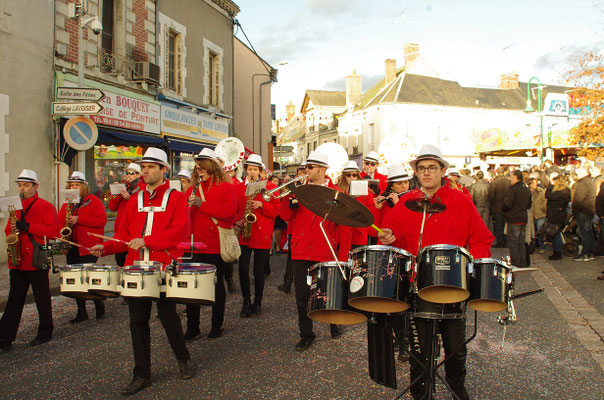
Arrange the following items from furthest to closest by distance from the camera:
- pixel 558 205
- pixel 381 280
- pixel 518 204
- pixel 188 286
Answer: pixel 558 205
pixel 518 204
pixel 188 286
pixel 381 280

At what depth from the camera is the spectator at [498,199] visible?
14.4 metres

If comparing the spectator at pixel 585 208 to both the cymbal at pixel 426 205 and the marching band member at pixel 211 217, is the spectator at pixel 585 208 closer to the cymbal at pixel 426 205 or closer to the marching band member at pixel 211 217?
the marching band member at pixel 211 217

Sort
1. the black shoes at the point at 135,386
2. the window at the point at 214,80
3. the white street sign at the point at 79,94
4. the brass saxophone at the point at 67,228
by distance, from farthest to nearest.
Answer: the window at the point at 214,80, the white street sign at the point at 79,94, the brass saxophone at the point at 67,228, the black shoes at the point at 135,386

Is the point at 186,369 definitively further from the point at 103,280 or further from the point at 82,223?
the point at 82,223

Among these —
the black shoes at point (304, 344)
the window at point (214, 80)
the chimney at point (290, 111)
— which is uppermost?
the chimney at point (290, 111)

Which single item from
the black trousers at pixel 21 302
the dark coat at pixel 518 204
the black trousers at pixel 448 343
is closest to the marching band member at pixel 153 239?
the black trousers at pixel 21 302

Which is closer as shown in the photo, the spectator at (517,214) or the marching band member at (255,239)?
the marching band member at (255,239)

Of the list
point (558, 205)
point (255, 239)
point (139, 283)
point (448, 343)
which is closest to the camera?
point (448, 343)

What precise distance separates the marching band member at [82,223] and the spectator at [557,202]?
956 cm

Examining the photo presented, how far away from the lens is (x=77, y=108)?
1127 cm

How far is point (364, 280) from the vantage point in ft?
10.8

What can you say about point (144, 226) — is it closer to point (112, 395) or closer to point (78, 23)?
point (112, 395)

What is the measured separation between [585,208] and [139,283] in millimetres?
10276

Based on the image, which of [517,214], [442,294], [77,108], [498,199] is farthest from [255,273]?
[498,199]
